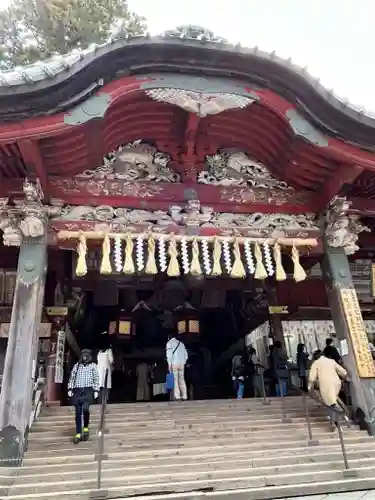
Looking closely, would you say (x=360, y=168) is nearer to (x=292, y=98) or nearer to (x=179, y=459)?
(x=292, y=98)

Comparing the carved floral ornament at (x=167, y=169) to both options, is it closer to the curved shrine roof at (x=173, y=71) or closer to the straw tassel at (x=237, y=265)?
the straw tassel at (x=237, y=265)

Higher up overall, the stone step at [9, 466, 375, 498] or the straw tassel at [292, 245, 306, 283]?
the straw tassel at [292, 245, 306, 283]

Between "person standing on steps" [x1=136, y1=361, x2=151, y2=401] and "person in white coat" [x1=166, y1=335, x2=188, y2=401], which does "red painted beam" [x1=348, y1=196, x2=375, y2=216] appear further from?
"person standing on steps" [x1=136, y1=361, x2=151, y2=401]

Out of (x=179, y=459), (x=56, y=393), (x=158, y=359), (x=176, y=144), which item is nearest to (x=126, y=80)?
(x=176, y=144)

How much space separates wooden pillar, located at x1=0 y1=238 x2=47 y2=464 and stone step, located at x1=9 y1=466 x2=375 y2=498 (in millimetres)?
1010

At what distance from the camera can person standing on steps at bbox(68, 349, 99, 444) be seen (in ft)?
23.4

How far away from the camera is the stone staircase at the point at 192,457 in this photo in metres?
5.54

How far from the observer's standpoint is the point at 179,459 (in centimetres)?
641

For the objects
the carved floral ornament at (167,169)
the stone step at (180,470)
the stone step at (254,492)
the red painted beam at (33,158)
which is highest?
the carved floral ornament at (167,169)

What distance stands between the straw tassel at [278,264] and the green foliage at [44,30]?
12.5 metres

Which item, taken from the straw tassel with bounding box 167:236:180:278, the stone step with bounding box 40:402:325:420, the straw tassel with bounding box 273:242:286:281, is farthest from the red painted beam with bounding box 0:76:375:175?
the stone step with bounding box 40:402:325:420

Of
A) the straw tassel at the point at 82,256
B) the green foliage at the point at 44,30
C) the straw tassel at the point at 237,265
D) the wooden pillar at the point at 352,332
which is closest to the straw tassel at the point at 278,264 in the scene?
the straw tassel at the point at 237,265

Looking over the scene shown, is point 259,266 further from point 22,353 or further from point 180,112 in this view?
point 22,353

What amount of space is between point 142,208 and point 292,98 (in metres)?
3.42
